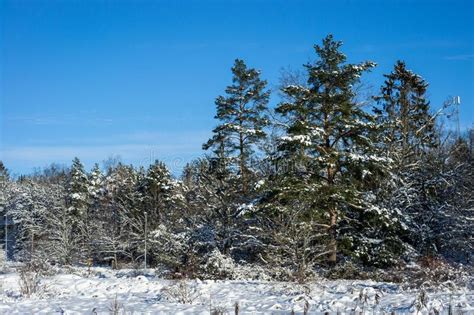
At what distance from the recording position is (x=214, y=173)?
2847 centimetres

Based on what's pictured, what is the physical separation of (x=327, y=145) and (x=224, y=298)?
37.1 ft

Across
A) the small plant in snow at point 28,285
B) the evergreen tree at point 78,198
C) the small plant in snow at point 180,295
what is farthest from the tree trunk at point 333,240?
the evergreen tree at point 78,198

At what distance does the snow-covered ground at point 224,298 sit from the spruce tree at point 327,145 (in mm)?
5683

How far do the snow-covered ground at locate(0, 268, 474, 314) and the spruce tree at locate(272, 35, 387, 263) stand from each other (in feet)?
18.6

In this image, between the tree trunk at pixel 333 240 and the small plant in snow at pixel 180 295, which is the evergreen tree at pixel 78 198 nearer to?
the tree trunk at pixel 333 240

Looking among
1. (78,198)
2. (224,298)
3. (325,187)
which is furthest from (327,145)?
(78,198)

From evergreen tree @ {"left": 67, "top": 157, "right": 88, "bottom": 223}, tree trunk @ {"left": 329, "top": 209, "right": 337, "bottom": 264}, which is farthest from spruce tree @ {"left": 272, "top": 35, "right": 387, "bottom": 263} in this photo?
evergreen tree @ {"left": 67, "top": 157, "right": 88, "bottom": 223}

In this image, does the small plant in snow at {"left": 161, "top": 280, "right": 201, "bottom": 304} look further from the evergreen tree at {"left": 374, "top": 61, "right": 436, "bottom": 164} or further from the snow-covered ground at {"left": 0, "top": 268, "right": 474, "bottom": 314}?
the evergreen tree at {"left": 374, "top": 61, "right": 436, "bottom": 164}

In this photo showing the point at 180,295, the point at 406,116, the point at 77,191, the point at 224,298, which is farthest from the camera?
the point at 77,191

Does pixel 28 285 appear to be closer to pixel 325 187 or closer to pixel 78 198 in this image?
pixel 325 187

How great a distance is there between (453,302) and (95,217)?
1644 inches

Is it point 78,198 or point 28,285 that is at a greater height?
point 78,198

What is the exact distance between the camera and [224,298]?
13.6 m

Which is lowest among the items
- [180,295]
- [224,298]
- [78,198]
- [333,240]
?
[224,298]
